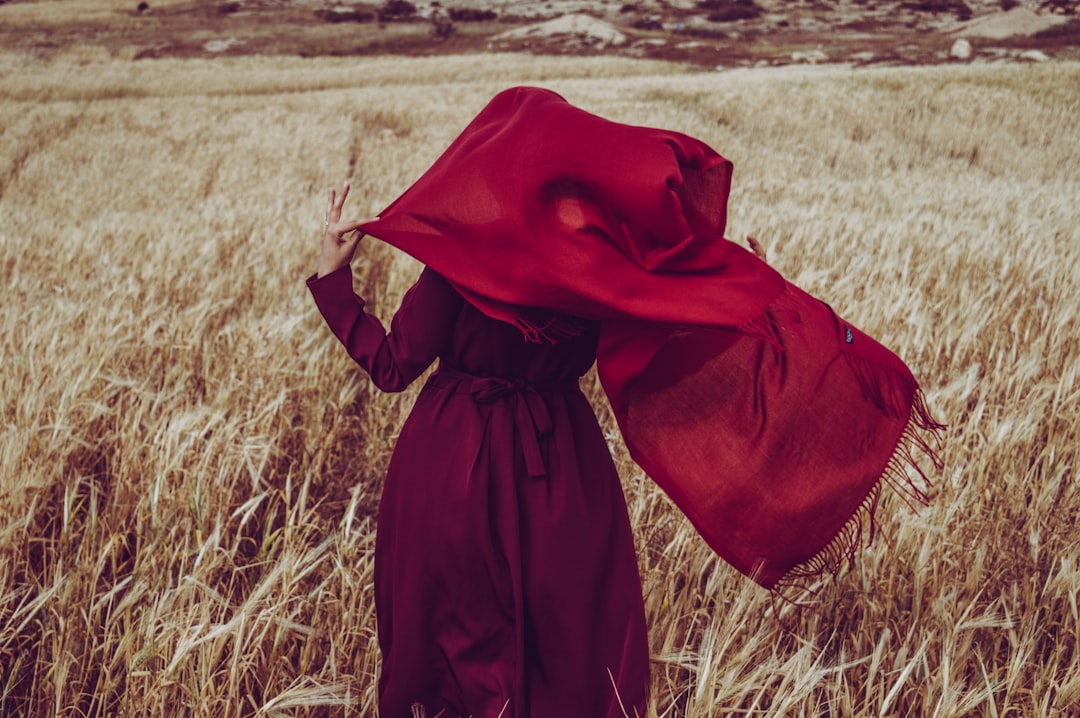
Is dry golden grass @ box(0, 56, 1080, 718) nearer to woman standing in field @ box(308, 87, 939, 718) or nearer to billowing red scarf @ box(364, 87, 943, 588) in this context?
woman standing in field @ box(308, 87, 939, 718)

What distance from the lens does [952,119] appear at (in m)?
13.8

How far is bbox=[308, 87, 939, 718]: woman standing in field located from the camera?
109cm

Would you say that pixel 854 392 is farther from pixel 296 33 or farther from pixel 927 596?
pixel 296 33

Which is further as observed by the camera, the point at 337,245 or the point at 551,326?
the point at 337,245

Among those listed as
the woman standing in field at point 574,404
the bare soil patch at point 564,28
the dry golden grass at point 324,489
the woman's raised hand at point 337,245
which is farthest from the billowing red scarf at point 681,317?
the bare soil patch at point 564,28

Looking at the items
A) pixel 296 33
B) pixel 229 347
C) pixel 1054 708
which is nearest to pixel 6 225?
pixel 229 347

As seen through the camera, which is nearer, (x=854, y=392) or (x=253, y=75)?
(x=854, y=392)

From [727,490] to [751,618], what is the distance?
0.62m

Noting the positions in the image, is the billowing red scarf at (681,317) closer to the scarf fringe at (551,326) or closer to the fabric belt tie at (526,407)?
the scarf fringe at (551,326)

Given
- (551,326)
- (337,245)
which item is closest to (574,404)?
(551,326)

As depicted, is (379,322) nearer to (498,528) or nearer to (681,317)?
(498,528)

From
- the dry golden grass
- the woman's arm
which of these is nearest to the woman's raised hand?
the woman's arm

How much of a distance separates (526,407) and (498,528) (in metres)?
0.24

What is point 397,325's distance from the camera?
134 cm
